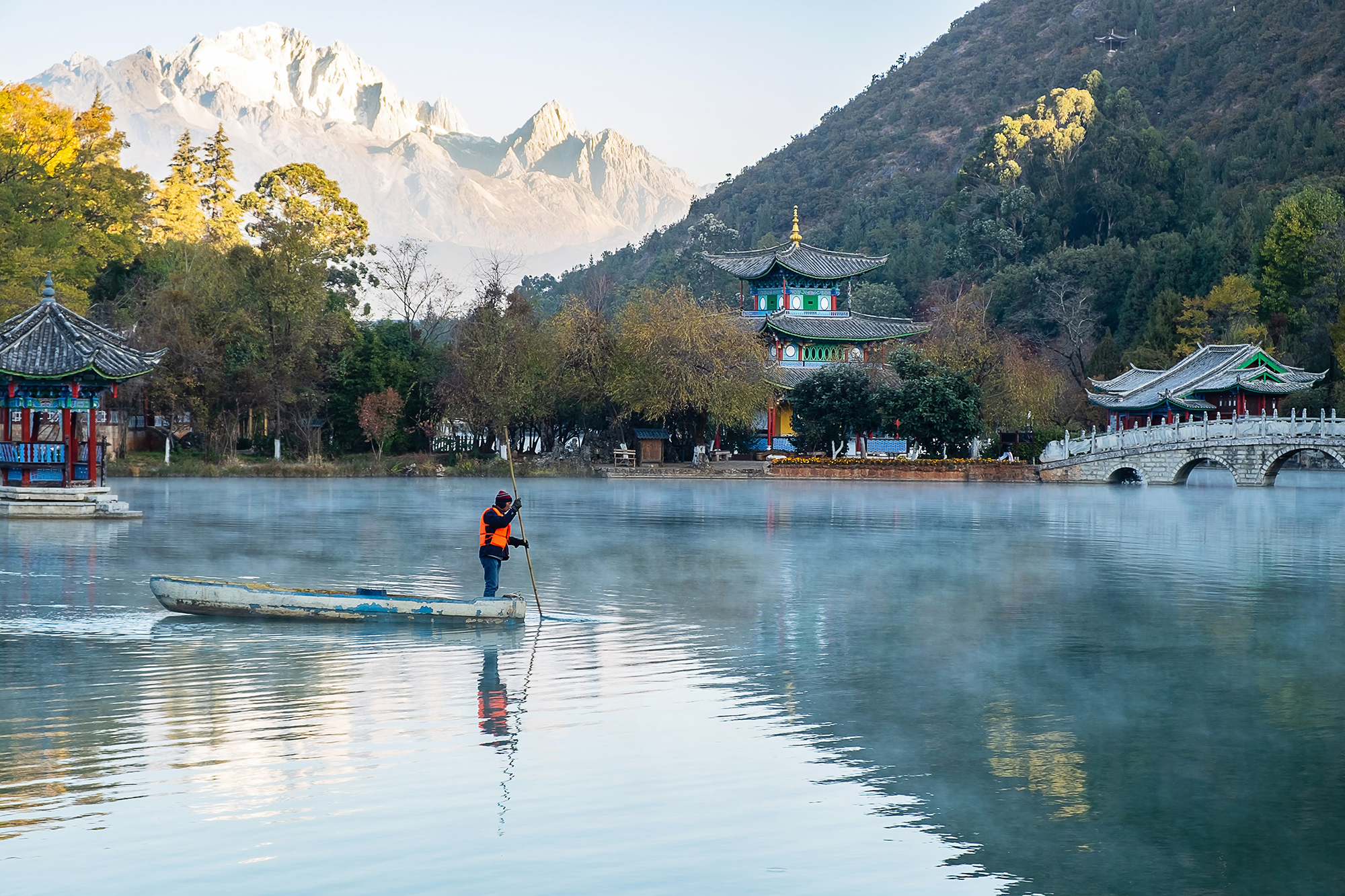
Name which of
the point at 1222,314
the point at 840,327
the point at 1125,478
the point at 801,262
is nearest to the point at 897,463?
the point at 1125,478

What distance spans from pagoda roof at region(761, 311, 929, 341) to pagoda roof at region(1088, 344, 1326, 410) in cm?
965

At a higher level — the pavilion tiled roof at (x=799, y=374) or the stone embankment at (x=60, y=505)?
the pavilion tiled roof at (x=799, y=374)

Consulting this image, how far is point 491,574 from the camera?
16.8 meters

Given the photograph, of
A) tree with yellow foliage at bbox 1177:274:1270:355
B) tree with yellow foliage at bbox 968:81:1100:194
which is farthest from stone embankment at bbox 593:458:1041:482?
tree with yellow foliage at bbox 968:81:1100:194

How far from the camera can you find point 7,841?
7852mm

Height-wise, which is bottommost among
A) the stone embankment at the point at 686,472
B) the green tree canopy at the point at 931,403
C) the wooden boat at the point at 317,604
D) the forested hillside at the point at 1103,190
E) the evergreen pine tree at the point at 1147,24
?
the wooden boat at the point at 317,604

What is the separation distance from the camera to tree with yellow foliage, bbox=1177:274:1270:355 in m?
71.4

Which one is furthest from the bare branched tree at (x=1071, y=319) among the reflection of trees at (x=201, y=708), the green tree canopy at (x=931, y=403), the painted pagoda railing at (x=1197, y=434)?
the reflection of trees at (x=201, y=708)

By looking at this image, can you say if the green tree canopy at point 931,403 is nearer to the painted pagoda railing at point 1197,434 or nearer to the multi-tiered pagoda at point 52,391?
the painted pagoda railing at point 1197,434

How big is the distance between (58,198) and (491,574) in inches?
1570

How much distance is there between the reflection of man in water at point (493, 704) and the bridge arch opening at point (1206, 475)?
149 feet

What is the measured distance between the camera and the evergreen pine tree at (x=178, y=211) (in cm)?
7406

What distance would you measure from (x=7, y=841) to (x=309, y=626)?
8225 millimetres

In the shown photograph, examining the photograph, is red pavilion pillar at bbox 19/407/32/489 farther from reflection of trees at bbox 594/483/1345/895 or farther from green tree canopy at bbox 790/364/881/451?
green tree canopy at bbox 790/364/881/451
